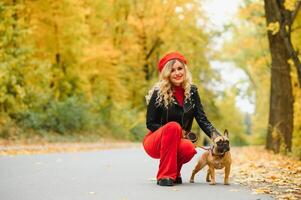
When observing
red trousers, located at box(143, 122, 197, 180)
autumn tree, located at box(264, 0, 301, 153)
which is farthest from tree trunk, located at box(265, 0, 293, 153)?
red trousers, located at box(143, 122, 197, 180)

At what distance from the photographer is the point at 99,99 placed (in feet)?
110

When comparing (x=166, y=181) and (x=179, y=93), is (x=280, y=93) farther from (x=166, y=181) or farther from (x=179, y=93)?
(x=166, y=181)

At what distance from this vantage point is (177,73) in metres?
8.11

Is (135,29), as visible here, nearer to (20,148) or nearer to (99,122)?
(99,122)

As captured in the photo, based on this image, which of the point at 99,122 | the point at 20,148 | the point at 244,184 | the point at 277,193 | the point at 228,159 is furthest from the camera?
the point at 99,122

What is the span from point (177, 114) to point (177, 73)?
596mm

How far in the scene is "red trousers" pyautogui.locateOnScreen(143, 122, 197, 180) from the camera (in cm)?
791

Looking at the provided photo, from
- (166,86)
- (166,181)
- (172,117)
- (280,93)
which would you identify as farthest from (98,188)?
(280,93)

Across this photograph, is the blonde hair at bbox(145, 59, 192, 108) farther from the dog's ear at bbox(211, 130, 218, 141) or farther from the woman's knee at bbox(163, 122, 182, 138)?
the dog's ear at bbox(211, 130, 218, 141)

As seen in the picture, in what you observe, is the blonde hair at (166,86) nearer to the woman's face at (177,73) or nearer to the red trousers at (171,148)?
the woman's face at (177,73)

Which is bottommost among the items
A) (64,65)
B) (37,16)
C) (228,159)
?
(228,159)

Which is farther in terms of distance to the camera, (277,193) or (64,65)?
(64,65)

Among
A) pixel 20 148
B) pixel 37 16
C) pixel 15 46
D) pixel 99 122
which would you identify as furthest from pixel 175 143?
pixel 99 122

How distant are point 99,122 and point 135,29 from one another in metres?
10.2
